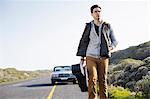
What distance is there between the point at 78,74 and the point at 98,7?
5.00 ft

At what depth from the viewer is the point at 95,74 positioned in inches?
337

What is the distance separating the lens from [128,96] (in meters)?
13.2

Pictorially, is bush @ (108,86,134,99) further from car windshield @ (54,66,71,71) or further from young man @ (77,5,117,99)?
car windshield @ (54,66,71,71)

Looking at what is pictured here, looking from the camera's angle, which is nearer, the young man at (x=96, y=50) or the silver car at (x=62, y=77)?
the young man at (x=96, y=50)

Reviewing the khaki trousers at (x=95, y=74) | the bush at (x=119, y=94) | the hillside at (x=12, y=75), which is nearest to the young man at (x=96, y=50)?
the khaki trousers at (x=95, y=74)

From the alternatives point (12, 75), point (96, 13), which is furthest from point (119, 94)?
point (12, 75)

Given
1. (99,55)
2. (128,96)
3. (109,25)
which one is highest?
(109,25)

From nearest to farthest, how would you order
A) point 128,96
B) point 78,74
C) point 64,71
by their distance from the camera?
point 78,74 < point 128,96 < point 64,71

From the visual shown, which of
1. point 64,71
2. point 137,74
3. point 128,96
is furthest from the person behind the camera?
point 64,71

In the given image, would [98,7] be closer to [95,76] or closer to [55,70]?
[95,76]

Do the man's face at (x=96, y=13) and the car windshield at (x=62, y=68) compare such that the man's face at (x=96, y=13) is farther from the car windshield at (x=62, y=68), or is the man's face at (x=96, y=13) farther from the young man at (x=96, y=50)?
the car windshield at (x=62, y=68)

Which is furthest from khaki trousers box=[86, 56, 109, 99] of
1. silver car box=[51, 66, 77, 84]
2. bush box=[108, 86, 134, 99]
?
silver car box=[51, 66, 77, 84]

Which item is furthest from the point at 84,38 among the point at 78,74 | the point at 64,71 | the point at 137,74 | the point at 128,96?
the point at 64,71

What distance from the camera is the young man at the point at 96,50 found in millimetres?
8578
